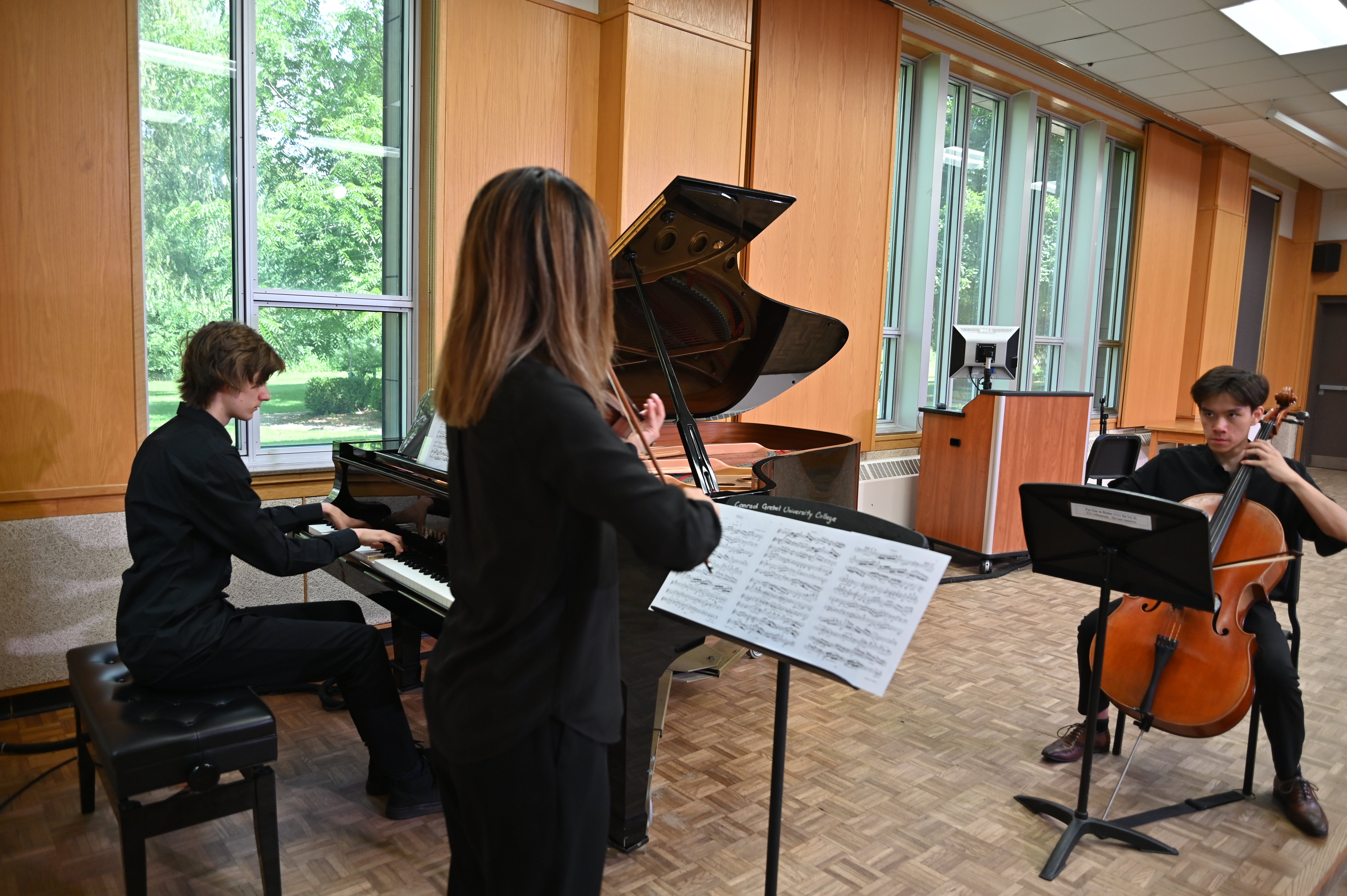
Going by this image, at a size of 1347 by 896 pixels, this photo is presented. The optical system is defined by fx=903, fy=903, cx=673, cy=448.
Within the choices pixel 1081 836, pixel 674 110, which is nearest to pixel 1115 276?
pixel 674 110

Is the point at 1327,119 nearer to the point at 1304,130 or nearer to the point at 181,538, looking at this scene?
the point at 1304,130

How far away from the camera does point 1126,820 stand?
2512 mm

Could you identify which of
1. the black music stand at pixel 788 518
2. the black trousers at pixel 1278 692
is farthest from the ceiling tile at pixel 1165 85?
the black music stand at pixel 788 518

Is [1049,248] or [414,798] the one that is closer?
[414,798]

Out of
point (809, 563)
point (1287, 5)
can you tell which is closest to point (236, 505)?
point (809, 563)

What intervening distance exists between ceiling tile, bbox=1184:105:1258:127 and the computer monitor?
3.15 m

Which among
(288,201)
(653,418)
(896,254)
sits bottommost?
(653,418)

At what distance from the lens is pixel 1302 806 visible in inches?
99.3

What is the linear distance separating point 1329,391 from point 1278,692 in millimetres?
10541

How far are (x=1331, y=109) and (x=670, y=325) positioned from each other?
683 cm

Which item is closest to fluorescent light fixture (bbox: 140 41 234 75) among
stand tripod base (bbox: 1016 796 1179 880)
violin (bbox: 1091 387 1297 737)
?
violin (bbox: 1091 387 1297 737)

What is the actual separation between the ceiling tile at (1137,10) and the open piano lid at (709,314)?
3.18m

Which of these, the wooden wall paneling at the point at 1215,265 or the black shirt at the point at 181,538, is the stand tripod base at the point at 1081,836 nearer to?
the black shirt at the point at 181,538

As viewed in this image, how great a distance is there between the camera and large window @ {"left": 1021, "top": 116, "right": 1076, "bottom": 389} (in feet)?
23.3
